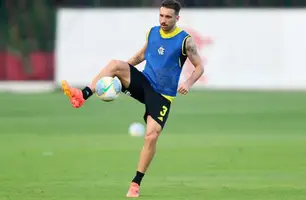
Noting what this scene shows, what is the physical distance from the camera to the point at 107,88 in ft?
39.6

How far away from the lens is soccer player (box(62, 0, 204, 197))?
1238 cm

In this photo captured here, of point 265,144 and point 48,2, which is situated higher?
point 265,144

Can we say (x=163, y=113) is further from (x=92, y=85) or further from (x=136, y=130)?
(x=136, y=130)

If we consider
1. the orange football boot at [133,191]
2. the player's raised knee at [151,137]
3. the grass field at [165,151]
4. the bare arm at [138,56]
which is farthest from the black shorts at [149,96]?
the grass field at [165,151]

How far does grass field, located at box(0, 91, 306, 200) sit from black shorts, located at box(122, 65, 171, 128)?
916mm

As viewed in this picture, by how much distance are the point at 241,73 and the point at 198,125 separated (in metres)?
10.7

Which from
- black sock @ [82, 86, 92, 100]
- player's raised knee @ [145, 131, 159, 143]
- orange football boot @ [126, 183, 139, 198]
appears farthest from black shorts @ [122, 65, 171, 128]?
orange football boot @ [126, 183, 139, 198]

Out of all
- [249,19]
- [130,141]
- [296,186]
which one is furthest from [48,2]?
[296,186]

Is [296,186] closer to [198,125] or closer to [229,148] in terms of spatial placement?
[229,148]

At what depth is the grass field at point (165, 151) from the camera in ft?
42.8

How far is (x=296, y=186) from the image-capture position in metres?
13.3

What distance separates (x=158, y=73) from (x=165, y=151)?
5655 millimetres

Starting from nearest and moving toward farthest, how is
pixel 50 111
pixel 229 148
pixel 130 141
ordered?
1. pixel 229 148
2. pixel 130 141
3. pixel 50 111

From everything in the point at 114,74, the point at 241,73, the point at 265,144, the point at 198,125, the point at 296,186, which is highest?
the point at 114,74
